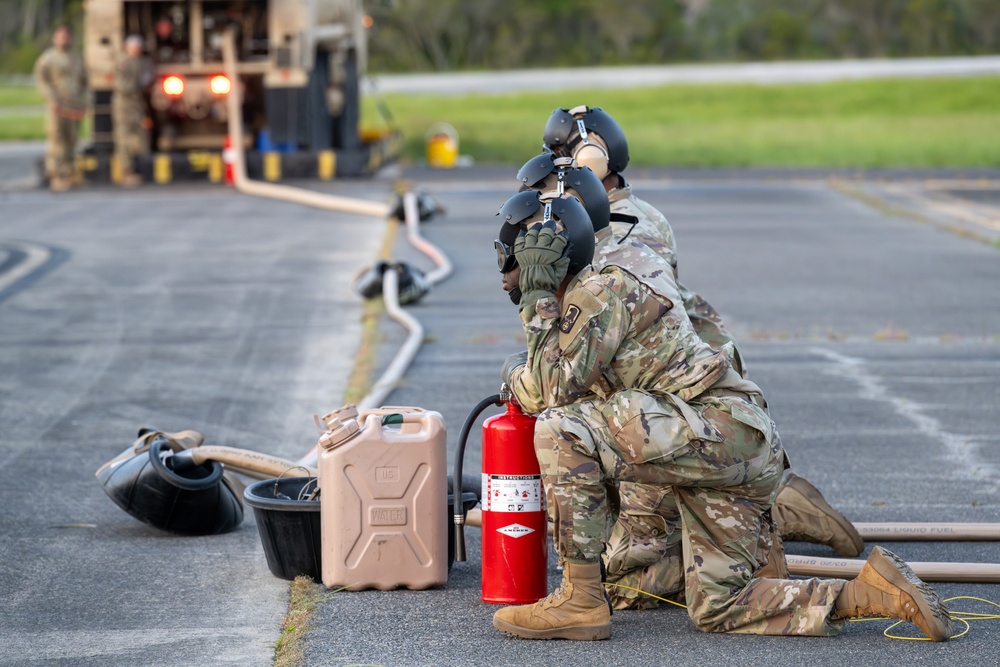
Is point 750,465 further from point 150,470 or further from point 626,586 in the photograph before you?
point 150,470

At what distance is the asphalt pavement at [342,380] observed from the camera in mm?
4879

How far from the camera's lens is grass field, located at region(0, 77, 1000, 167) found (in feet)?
98.8

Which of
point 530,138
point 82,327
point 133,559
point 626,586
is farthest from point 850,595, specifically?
point 530,138

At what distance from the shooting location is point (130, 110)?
21359mm

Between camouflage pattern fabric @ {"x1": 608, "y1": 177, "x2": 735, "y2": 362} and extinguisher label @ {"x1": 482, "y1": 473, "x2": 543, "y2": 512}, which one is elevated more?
camouflage pattern fabric @ {"x1": 608, "y1": 177, "x2": 735, "y2": 362}

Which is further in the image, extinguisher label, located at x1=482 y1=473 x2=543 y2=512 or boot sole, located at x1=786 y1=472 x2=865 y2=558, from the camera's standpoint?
boot sole, located at x1=786 y1=472 x2=865 y2=558

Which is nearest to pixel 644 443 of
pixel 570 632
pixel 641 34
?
pixel 570 632

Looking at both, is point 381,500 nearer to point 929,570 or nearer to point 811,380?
point 929,570

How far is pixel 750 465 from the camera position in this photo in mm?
4773

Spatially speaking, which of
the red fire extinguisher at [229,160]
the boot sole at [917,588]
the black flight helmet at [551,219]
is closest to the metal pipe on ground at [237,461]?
the black flight helmet at [551,219]

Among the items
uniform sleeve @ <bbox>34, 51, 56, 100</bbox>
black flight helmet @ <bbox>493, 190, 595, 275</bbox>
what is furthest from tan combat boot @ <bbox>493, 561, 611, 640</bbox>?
uniform sleeve @ <bbox>34, 51, 56, 100</bbox>

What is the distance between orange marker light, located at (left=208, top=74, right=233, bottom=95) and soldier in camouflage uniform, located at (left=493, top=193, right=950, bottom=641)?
694 inches

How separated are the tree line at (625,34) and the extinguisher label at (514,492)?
73179mm

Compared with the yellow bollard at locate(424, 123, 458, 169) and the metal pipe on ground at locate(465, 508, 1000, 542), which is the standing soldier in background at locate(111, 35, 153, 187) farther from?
the metal pipe on ground at locate(465, 508, 1000, 542)
